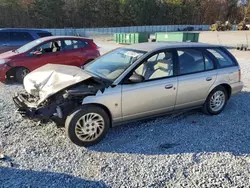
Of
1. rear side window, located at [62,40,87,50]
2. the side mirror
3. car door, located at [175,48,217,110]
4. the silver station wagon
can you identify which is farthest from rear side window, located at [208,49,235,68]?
rear side window, located at [62,40,87,50]

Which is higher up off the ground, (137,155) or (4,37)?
(4,37)

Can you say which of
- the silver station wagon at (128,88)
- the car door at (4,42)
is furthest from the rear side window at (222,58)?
the car door at (4,42)

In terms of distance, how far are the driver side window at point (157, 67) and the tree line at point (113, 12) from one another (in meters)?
36.0

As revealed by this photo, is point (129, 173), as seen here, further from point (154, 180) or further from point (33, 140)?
point (33, 140)

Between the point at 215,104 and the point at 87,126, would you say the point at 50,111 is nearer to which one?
the point at 87,126

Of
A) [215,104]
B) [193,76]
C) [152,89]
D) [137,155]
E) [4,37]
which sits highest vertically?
[4,37]

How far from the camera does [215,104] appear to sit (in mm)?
4664

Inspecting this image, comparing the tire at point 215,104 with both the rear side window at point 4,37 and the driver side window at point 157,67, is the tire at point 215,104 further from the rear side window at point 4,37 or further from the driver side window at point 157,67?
the rear side window at point 4,37

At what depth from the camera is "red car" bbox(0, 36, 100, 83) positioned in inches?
276

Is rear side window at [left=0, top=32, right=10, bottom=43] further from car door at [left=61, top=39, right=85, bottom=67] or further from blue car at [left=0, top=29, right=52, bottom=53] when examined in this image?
car door at [left=61, top=39, right=85, bottom=67]

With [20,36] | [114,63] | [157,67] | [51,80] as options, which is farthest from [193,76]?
[20,36]

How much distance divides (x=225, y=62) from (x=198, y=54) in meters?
0.75

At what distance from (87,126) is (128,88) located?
86 centimetres

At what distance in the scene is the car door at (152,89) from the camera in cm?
364
